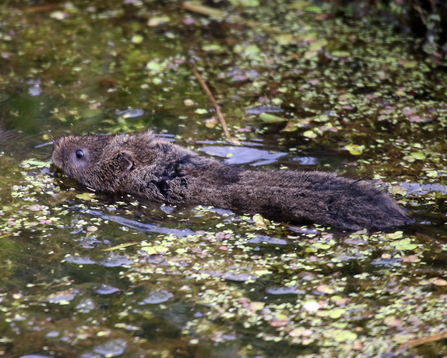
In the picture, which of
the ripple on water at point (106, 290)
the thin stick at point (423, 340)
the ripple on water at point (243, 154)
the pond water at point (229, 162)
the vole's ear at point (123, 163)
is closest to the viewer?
the thin stick at point (423, 340)

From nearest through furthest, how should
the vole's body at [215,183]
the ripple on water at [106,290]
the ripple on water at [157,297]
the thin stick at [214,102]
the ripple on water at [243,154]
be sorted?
the ripple on water at [157,297], the ripple on water at [106,290], the vole's body at [215,183], the ripple on water at [243,154], the thin stick at [214,102]

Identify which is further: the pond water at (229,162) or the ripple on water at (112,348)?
the pond water at (229,162)

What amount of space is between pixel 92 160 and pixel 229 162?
1807 millimetres


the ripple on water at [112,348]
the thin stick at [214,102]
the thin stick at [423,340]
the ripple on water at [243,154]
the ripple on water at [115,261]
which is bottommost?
the ripple on water at [115,261]

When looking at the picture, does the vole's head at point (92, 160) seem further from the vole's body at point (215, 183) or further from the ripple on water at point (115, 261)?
the ripple on water at point (115, 261)

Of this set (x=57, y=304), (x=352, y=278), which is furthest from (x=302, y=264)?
(x=57, y=304)

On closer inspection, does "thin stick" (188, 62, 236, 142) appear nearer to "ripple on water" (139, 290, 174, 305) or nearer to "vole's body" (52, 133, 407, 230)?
"vole's body" (52, 133, 407, 230)

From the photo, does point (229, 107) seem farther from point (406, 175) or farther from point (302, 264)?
point (302, 264)

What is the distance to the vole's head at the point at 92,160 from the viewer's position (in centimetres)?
684

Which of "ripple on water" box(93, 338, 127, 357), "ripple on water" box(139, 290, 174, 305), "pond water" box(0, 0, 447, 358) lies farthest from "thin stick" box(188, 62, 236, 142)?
"ripple on water" box(93, 338, 127, 357)

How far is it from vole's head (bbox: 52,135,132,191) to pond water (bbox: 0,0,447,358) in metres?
0.19

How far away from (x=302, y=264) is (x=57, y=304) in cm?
231

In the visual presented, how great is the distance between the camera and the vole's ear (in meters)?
6.74

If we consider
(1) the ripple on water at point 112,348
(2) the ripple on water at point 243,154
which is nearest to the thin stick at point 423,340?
(1) the ripple on water at point 112,348
